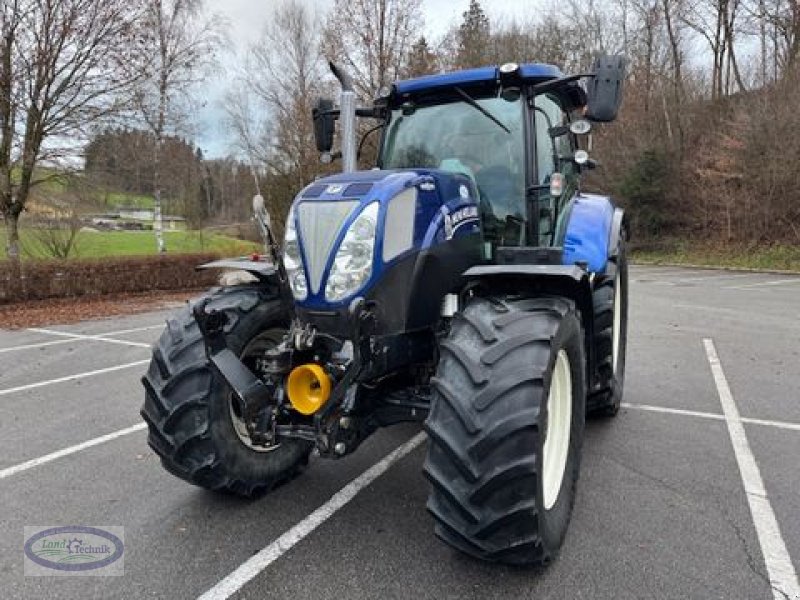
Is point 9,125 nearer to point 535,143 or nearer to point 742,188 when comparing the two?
point 535,143

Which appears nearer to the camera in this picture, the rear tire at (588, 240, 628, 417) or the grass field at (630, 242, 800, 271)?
the rear tire at (588, 240, 628, 417)

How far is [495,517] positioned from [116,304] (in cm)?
1277

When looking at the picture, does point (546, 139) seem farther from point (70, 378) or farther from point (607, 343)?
point (70, 378)

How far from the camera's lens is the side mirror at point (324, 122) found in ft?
13.7

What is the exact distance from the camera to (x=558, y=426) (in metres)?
2.88

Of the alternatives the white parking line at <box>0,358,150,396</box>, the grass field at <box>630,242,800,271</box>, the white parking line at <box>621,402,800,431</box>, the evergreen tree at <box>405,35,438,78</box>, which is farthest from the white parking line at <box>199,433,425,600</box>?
the grass field at <box>630,242,800,271</box>

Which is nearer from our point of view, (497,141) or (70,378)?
(497,141)

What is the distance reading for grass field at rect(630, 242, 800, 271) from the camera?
19.7 meters

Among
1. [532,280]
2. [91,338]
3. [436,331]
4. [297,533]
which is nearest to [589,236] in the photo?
[532,280]

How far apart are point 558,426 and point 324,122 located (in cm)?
263

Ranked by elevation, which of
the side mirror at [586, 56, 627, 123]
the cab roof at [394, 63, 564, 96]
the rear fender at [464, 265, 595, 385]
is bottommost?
the rear fender at [464, 265, 595, 385]

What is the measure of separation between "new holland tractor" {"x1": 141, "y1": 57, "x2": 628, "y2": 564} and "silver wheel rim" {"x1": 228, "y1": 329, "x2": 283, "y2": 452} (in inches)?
0.5

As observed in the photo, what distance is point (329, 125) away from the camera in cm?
423

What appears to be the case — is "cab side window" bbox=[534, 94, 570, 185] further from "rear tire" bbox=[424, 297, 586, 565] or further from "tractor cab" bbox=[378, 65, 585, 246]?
"rear tire" bbox=[424, 297, 586, 565]
